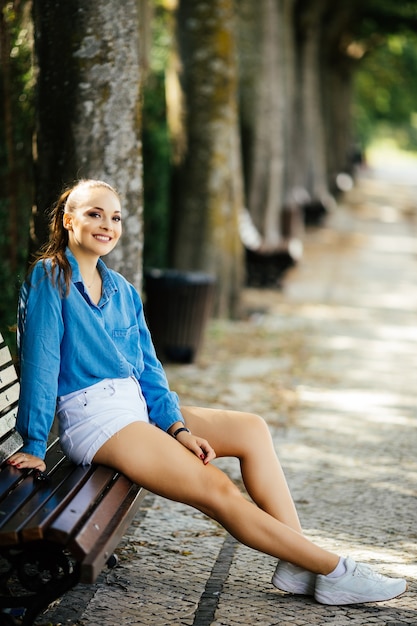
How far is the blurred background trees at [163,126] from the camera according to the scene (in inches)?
227

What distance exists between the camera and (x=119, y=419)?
13.0 feet

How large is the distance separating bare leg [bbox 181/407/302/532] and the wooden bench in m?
0.44

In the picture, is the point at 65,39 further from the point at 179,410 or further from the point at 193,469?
the point at 193,469

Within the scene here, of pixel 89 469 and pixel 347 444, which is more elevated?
pixel 89 469

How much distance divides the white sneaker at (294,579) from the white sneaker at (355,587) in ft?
0.21

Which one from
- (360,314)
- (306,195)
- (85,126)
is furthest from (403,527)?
(306,195)

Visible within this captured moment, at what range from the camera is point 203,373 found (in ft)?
30.2

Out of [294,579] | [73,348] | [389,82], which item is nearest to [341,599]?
[294,579]

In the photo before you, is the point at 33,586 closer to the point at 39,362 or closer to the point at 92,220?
the point at 39,362

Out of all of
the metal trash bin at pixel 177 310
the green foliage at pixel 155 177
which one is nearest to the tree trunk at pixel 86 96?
the metal trash bin at pixel 177 310

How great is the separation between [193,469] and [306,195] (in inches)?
841

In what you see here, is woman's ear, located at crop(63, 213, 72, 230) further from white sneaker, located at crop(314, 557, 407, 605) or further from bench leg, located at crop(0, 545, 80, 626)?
white sneaker, located at crop(314, 557, 407, 605)

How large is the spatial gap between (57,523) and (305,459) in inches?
136

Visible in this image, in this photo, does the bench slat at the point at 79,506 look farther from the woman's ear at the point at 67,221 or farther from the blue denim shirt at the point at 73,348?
the woman's ear at the point at 67,221
